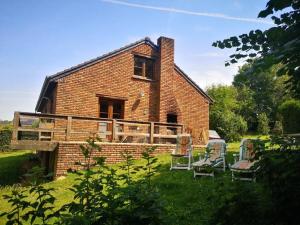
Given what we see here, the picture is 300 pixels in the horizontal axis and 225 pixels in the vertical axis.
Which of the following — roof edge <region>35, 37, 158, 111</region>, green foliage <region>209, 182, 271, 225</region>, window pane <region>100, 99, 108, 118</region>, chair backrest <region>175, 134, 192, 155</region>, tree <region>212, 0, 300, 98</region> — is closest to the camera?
tree <region>212, 0, 300, 98</region>

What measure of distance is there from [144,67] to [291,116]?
979 cm

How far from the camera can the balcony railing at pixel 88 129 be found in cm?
1160

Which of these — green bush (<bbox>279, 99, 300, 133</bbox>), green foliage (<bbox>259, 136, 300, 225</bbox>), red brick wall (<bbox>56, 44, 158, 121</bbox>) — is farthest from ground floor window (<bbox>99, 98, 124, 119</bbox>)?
green foliage (<bbox>259, 136, 300, 225</bbox>)

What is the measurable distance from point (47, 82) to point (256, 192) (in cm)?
1445

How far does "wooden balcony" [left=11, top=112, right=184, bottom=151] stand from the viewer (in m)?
11.0

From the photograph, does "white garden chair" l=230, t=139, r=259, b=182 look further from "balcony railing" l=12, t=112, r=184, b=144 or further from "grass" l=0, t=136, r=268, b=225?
"balcony railing" l=12, t=112, r=184, b=144

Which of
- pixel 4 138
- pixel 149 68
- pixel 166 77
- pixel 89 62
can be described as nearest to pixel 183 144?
pixel 166 77

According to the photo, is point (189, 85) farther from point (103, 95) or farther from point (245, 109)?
point (245, 109)

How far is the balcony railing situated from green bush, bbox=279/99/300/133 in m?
7.28

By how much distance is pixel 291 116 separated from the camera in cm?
1809

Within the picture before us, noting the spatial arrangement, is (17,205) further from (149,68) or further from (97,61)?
(149,68)

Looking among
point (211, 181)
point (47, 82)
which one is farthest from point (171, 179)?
point (47, 82)

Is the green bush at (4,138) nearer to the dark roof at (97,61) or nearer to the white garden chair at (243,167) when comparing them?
the dark roof at (97,61)

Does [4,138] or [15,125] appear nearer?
[15,125]
